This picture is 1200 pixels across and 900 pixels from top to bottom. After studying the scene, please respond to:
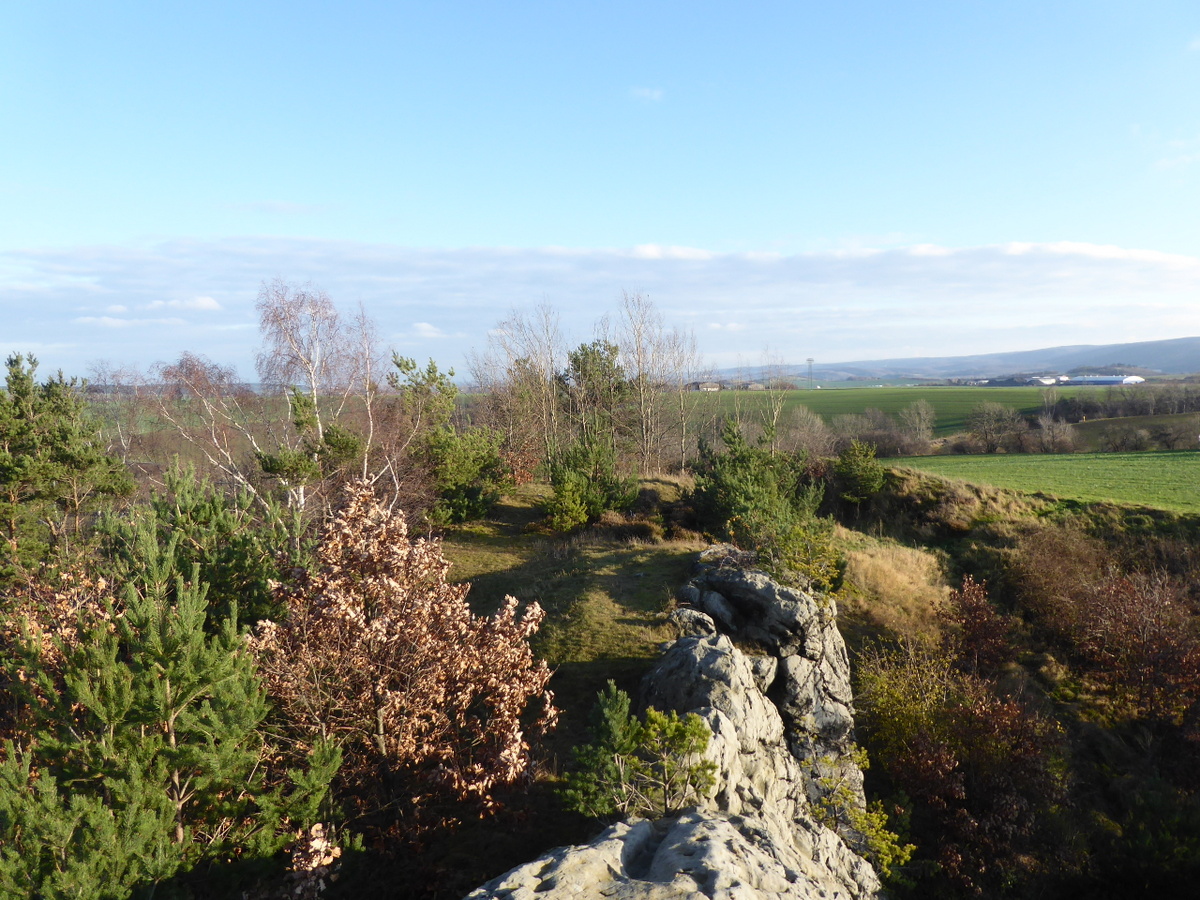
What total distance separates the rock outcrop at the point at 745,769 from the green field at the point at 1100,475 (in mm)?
20713

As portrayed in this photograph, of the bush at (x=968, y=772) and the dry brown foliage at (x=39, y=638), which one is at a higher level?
the dry brown foliage at (x=39, y=638)

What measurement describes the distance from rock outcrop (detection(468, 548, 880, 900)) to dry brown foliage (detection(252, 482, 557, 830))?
2.15m

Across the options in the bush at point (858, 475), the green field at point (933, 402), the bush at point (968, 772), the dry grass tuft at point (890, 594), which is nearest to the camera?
the bush at point (968, 772)

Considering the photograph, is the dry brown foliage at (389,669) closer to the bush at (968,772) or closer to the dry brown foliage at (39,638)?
the dry brown foliage at (39,638)

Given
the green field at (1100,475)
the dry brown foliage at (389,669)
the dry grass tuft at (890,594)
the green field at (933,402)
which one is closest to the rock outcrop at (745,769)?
the dry brown foliage at (389,669)

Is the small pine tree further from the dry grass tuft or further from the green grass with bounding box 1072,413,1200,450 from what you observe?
the green grass with bounding box 1072,413,1200,450

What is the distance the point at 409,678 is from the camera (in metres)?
7.35

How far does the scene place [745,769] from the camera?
8531 millimetres

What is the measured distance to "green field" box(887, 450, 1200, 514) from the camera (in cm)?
2545

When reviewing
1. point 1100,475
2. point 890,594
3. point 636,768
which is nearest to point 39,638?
point 636,768

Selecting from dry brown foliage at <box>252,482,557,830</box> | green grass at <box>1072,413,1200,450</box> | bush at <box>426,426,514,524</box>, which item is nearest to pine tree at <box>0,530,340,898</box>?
dry brown foliage at <box>252,482,557,830</box>

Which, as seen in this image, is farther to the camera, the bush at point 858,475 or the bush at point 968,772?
the bush at point 858,475

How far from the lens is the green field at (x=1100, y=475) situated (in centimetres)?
2545

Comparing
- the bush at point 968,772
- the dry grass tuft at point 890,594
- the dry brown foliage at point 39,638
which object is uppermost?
the dry brown foliage at point 39,638
